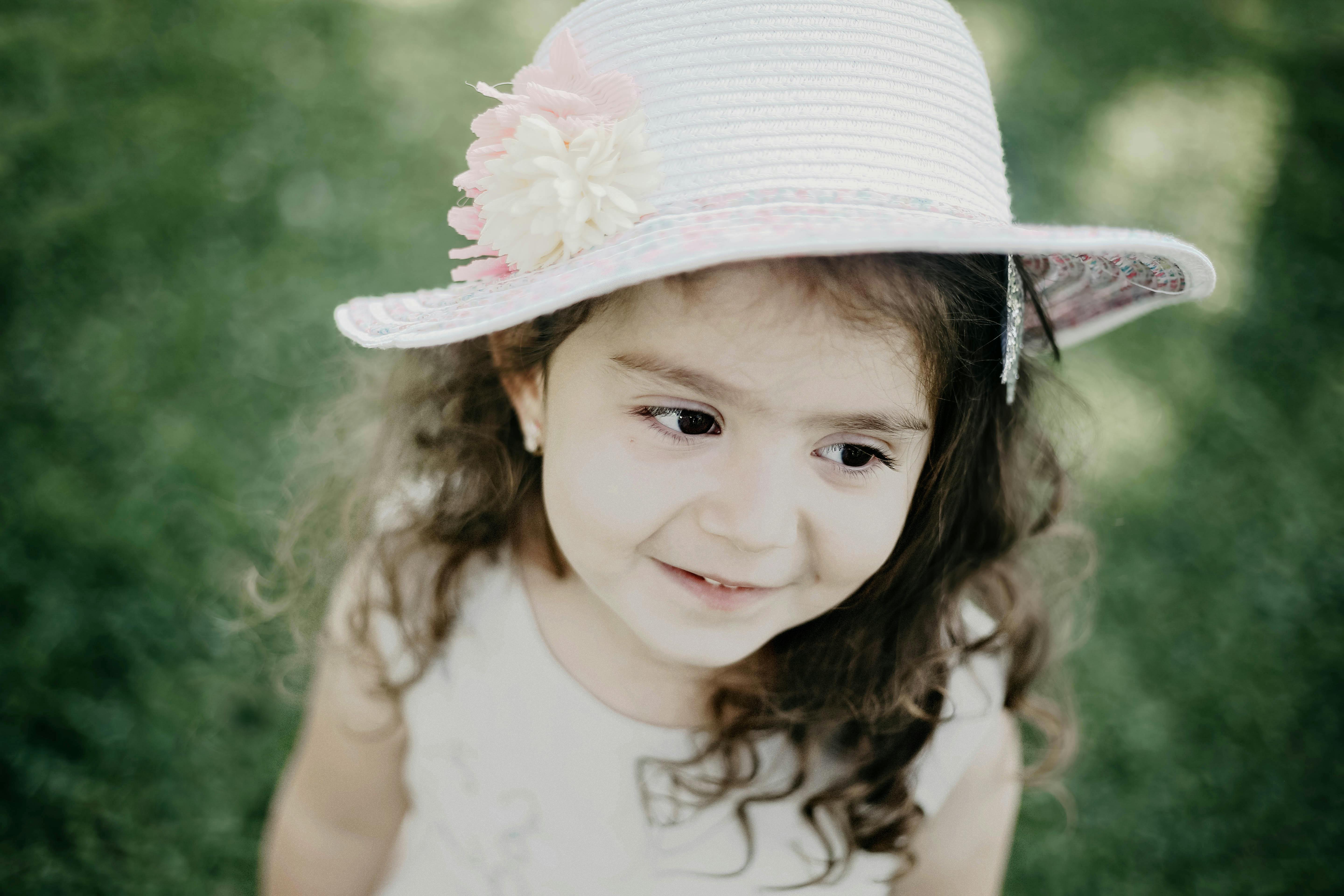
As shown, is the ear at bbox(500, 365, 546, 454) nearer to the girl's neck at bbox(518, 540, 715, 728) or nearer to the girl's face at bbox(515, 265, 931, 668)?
the girl's face at bbox(515, 265, 931, 668)

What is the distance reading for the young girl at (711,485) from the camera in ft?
2.85

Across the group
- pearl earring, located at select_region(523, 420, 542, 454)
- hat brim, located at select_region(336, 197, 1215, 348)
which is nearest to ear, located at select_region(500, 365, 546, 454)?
pearl earring, located at select_region(523, 420, 542, 454)

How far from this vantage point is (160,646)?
2.04 m

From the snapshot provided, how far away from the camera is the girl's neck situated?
1.27 m

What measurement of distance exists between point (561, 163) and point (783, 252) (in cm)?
26

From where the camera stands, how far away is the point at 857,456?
100cm

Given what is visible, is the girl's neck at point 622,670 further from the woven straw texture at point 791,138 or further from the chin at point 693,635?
the woven straw texture at point 791,138

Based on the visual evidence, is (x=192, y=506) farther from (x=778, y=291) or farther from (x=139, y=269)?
(x=778, y=291)

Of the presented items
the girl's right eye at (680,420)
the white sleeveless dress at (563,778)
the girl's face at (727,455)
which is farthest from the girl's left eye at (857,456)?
the white sleeveless dress at (563,778)

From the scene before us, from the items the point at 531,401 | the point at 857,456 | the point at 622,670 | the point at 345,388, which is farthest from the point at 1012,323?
the point at 345,388

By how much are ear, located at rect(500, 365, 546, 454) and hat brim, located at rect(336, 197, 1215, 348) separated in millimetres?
136

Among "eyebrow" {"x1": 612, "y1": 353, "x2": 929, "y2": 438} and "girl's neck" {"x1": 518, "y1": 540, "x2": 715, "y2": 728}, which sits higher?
"eyebrow" {"x1": 612, "y1": 353, "x2": 929, "y2": 438}

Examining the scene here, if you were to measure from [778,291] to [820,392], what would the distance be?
107mm

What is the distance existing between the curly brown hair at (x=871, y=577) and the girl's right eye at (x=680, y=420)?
0.41 feet
